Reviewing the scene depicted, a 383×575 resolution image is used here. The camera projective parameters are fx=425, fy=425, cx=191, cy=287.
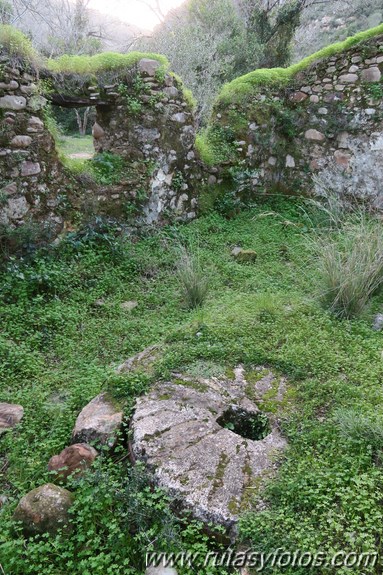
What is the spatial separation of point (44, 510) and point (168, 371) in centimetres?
120

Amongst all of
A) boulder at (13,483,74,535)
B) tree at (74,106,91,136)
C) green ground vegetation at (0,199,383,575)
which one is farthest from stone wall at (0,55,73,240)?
tree at (74,106,91,136)

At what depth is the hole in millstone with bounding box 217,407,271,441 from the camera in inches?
105

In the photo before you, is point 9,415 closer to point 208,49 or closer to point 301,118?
point 301,118

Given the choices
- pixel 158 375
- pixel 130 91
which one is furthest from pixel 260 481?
pixel 130 91

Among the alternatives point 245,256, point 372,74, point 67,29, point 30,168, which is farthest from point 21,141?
point 67,29

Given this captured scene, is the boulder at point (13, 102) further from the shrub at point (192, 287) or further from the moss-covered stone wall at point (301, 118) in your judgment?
the moss-covered stone wall at point (301, 118)

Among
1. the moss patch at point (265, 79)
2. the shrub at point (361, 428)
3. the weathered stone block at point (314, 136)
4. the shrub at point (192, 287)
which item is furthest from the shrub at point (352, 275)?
the moss patch at point (265, 79)

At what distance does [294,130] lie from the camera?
24.1 ft

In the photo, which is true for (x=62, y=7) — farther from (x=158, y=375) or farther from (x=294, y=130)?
(x=158, y=375)

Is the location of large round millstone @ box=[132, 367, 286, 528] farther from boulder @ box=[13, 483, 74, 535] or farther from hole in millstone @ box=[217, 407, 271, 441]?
boulder @ box=[13, 483, 74, 535]

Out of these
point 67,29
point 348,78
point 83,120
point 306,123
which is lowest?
point 306,123

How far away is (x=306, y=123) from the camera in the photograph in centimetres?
726

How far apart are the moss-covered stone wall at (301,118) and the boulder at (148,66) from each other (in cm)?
141

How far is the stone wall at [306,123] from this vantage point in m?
6.68
